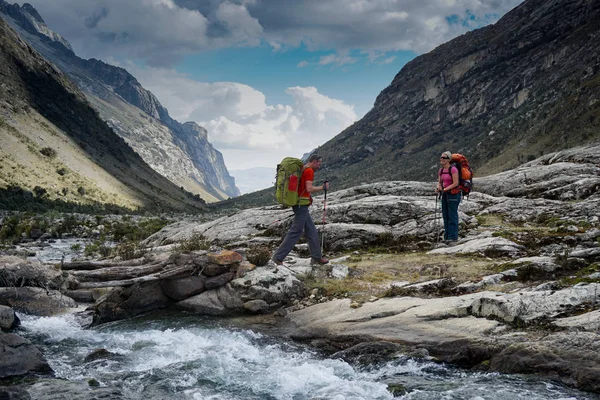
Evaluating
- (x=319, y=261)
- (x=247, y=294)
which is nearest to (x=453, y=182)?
→ (x=319, y=261)

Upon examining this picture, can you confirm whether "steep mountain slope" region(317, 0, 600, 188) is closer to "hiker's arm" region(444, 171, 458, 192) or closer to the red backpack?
the red backpack

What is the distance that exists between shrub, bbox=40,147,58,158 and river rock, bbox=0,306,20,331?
84.9 meters

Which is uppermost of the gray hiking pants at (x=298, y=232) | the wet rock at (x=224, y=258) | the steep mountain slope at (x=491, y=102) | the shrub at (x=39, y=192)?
the steep mountain slope at (x=491, y=102)

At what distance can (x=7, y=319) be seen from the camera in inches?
401

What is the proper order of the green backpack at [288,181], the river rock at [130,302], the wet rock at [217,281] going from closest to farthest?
1. the river rock at [130,302]
2. the wet rock at [217,281]
3. the green backpack at [288,181]

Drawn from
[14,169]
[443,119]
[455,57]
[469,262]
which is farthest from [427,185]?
[455,57]

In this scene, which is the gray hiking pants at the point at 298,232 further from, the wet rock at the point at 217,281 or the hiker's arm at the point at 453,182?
the hiker's arm at the point at 453,182

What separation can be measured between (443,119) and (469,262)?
5654 inches

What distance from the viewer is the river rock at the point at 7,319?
10094mm

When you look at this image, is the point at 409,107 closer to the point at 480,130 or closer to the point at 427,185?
the point at 480,130

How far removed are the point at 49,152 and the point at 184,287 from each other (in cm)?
8738

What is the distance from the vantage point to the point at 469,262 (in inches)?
466

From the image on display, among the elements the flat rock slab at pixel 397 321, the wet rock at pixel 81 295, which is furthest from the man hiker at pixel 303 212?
the wet rock at pixel 81 295

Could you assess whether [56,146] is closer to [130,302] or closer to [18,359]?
[130,302]
